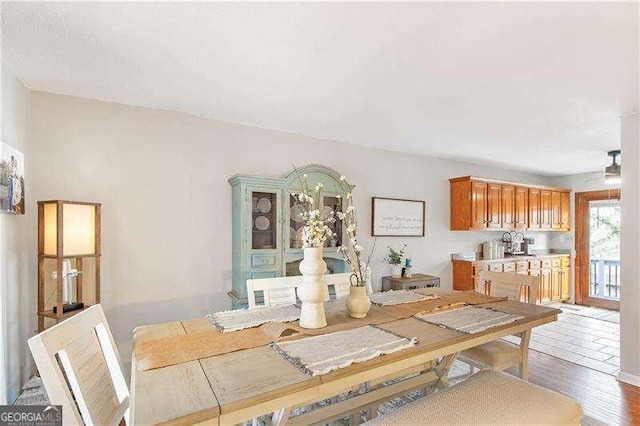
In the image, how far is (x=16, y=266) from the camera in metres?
2.19

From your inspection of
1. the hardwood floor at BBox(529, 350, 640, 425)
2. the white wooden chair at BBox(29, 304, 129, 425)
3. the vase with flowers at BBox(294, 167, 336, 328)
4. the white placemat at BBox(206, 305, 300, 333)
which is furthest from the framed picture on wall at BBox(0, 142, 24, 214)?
the hardwood floor at BBox(529, 350, 640, 425)

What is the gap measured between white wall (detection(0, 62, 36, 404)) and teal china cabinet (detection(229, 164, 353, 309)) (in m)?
1.49

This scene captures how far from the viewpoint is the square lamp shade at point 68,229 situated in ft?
7.24

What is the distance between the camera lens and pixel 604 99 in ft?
8.62

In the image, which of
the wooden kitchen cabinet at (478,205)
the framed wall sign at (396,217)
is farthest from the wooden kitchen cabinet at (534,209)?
the framed wall sign at (396,217)

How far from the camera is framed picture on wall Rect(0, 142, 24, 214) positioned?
194cm

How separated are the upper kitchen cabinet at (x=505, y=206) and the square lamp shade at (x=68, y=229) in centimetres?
456

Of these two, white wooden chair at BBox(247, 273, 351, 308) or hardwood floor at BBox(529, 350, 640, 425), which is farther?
hardwood floor at BBox(529, 350, 640, 425)

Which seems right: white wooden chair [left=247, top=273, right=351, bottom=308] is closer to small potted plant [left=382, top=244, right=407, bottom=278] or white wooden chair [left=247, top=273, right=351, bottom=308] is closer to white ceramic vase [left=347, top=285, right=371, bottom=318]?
white ceramic vase [left=347, top=285, right=371, bottom=318]

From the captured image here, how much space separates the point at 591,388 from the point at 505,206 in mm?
2994

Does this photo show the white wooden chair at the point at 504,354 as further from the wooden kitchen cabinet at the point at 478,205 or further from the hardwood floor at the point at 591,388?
the wooden kitchen cabinet at the point at 478,205

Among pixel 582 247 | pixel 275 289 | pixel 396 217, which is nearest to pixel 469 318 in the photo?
pixel 275 289

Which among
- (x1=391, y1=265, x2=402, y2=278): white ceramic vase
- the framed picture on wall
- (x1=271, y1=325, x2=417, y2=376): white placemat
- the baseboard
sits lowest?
the baseboard

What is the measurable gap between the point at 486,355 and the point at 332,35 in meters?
2.31
